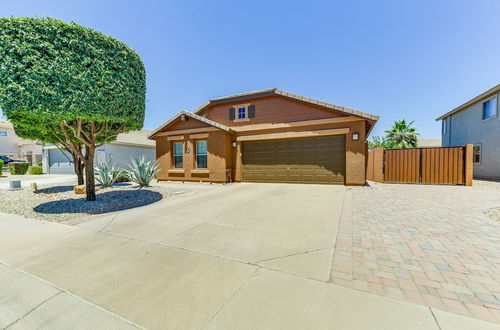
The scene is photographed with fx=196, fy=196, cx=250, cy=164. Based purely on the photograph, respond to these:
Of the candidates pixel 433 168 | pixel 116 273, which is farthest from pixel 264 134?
pixel 116 273

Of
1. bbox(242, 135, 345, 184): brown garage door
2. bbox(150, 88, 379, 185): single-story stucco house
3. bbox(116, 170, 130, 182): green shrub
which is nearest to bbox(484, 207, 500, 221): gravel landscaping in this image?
bbox(150, 88, 379, 185): single-story stucco house

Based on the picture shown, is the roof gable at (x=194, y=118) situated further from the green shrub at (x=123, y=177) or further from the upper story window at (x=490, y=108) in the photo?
the upper story window at (x=490, y=108)

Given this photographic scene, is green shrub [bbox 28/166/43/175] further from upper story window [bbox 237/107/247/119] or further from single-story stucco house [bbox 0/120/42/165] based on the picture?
upper story window [bbox 237/107/247/119]

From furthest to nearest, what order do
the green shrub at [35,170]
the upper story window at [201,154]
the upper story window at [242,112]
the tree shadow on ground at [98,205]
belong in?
the green shrub at [35,170] < the upper story window at [201,154] < the upper story window at [242,112] < the tree shadow on ground at [98,205]

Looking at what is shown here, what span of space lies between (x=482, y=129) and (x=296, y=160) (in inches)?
629

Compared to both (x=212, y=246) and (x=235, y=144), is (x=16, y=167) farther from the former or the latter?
(x=212, y=246)

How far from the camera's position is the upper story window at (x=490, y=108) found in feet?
45.9

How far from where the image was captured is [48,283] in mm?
2605

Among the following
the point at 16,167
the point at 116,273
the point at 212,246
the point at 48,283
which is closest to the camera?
the point at 48,283

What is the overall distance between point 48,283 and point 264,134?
10.7 m

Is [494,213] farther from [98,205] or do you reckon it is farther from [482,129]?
[482,129]

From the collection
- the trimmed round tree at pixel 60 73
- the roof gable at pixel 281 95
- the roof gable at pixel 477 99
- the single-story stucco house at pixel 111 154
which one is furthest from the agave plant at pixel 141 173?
the roof gable at pixel 477 99

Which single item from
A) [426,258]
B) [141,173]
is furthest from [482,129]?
[141,173]

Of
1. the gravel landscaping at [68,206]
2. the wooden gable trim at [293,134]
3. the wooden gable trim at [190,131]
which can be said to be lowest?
the gravel landscaping at [68,206]
